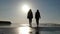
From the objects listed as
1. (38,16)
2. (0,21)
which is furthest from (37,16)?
(0,21)

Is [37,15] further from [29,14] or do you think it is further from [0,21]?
[0,21]

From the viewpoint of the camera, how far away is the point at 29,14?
1308 inches

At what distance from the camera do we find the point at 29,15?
33.0 metres

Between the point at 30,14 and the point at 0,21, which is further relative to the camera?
the point at 0,21

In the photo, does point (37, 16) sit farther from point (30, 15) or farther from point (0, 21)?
point (0, 21)

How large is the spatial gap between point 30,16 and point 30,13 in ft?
2.10

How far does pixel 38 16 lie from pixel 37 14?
506mm

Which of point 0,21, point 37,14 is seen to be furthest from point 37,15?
point 0,21

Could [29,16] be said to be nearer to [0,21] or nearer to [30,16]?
[30,16]

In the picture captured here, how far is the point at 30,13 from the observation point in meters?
33.2

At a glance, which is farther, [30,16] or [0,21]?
[0,21]

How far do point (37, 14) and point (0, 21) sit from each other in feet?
110

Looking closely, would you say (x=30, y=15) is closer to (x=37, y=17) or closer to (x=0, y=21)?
(x=37, y=17)

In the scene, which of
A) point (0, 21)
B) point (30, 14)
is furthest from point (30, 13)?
point (0, 21)
